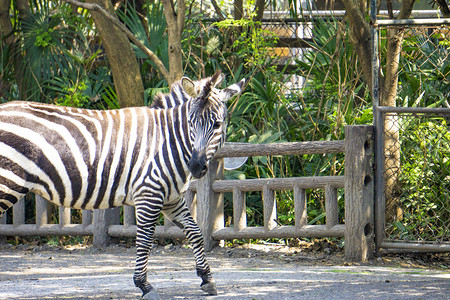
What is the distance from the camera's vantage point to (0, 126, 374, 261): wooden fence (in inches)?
247

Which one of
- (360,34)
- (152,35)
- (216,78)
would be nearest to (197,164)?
(216,78)

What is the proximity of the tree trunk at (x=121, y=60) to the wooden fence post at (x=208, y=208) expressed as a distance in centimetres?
142

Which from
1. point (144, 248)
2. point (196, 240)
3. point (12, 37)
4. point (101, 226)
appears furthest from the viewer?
point (12, 37)

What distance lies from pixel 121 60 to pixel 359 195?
3.39 m

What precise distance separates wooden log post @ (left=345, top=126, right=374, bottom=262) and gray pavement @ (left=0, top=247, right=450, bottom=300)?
23 centimetres

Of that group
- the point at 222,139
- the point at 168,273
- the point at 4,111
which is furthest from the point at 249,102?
the point at 4,111

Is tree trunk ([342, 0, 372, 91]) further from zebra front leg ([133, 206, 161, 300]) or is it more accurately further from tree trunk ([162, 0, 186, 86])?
zebra front leg ([133, 206, 161, 300])

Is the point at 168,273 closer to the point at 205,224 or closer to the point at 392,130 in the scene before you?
the point at 205,224

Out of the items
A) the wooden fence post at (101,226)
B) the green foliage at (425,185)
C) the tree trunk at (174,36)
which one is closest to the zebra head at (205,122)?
the tree trunk at (174,36)

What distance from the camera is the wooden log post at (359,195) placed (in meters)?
6.24

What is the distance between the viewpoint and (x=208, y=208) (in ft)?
23.5

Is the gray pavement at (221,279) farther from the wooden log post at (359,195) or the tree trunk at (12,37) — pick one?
the tree trunk at (12,37)

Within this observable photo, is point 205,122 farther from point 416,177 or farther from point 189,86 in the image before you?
point 416,177

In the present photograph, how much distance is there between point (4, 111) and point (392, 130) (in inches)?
157
